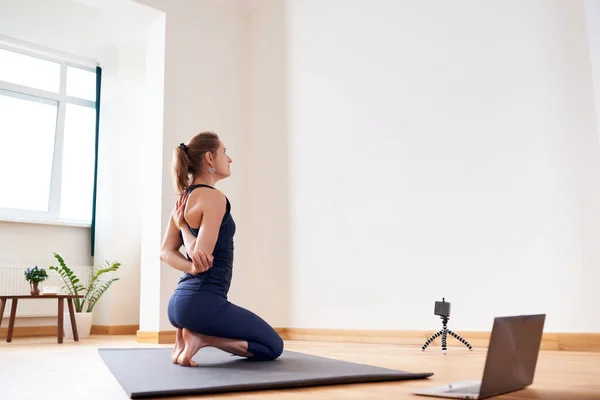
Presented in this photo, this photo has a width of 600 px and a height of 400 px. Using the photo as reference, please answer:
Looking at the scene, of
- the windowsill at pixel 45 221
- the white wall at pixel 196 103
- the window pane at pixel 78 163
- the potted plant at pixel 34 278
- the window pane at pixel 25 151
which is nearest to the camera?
the white wall at pixel 196 103

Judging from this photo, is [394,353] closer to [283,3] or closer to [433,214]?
[433,214]

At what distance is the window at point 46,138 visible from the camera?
5.78 metres

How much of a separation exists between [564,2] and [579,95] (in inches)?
21.6

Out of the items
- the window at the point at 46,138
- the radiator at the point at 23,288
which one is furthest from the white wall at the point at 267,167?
the window at the point at 46,138

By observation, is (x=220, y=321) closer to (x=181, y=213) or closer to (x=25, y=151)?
(x=181, y=213)

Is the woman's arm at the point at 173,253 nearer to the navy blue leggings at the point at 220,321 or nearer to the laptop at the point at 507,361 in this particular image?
the navy blue leggings at the point at 220,321

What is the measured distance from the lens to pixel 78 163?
20.4 feet

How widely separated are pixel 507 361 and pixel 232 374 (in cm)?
89

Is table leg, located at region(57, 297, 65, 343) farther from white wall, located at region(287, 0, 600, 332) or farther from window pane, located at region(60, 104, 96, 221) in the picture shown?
white wall, located at region(287, 0, 600, 332)

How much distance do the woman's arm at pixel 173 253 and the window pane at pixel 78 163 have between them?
3967mm

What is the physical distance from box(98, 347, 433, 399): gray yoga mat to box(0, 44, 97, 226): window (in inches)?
154

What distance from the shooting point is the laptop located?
133 centimetres

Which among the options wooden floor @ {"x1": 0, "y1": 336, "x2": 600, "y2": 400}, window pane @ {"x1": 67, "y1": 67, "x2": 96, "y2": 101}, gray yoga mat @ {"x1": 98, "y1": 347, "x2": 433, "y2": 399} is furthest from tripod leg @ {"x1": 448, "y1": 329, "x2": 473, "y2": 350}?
window pane @ {"x1": 67, "y1": 67, "x2": 96, "y2": 101}

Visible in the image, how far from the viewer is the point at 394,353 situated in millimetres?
2971
